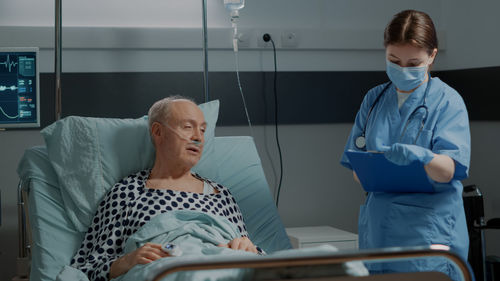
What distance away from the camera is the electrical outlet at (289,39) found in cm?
351

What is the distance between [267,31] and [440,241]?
178cm

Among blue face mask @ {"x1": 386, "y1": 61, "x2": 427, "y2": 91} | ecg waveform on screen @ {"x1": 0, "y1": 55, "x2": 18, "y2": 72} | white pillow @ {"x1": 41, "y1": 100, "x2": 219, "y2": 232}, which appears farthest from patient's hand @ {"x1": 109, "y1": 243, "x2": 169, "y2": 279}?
ecg waveform on screen @ {"x1": 0, "y1": 55, "x2": 18, "y2": 72}

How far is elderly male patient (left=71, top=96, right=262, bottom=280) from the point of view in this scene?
7.16 ft

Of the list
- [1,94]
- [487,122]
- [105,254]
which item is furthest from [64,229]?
[487,122]

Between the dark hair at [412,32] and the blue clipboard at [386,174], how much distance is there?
1.39 ft

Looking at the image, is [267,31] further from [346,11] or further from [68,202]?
[68,202]

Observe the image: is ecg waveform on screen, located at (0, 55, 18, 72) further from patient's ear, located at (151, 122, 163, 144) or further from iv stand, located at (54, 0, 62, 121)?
patient's ear, located at (151, 122, 163, 144)

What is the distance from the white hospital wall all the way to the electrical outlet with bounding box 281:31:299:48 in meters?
0.03

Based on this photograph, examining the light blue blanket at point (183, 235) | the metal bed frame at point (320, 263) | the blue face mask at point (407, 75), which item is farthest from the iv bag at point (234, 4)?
the metal bed frame at point (320, 263)

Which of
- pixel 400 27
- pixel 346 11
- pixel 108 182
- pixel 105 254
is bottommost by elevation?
pixel 105 254

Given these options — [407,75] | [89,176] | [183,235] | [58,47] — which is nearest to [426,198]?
[407,75]

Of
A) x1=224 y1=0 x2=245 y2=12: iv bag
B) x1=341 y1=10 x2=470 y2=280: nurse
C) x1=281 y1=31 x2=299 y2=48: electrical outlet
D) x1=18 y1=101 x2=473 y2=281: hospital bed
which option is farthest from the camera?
x1=281 y1=31 x2=299 y2=48: electrical outlet

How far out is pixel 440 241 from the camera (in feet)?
6.82

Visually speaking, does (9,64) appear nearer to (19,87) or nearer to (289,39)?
(19,87)
